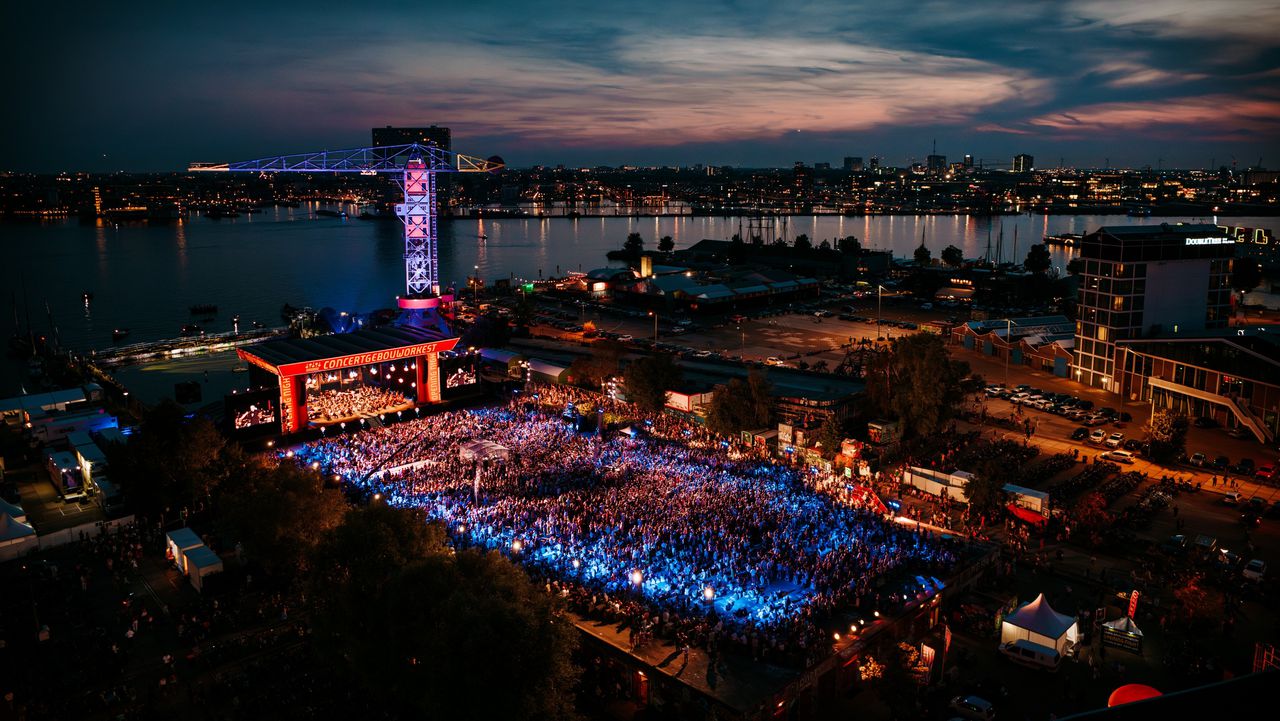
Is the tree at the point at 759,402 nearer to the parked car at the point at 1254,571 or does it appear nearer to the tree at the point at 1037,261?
the parked car at the point at 1254,571

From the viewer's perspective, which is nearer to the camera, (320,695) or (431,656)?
(431,656)

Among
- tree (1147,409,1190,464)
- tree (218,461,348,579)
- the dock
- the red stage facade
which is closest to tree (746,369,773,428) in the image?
tree (1147,409,1190,464)

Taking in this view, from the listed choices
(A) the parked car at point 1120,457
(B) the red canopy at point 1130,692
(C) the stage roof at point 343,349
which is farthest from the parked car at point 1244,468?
(C) the stage roof at point 343,349

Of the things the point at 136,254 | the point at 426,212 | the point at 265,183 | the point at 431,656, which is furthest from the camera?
the point at 265,183

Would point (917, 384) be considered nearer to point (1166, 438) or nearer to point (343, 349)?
point (1166, 438)

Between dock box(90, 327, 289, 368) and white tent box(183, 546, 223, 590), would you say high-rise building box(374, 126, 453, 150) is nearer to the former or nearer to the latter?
dock box(90, 327, 289, 368)

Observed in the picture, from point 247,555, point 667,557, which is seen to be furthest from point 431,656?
point 247,555

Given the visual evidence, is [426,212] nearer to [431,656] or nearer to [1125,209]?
[431,656]
